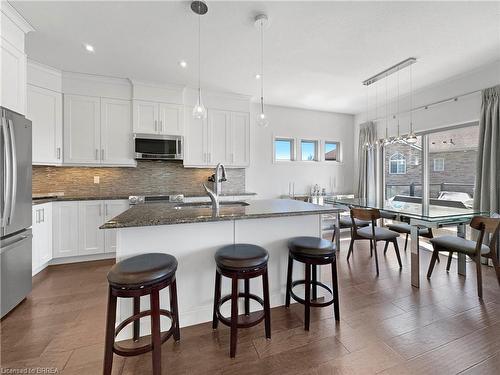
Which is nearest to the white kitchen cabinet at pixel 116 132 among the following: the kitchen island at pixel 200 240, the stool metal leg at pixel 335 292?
the kitchen island at pixel 200 240

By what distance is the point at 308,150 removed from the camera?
5531 millimetres

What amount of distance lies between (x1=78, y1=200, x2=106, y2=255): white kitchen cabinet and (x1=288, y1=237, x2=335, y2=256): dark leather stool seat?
302 centimetres

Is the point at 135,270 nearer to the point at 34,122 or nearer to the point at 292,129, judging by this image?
the point at 34,122

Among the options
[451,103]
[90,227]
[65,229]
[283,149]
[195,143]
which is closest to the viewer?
[65,229]

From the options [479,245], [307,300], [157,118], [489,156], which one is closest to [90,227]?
[157,118]

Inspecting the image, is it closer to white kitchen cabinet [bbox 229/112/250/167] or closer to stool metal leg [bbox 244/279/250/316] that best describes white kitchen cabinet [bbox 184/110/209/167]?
white kitchen cabinet [bbox 229/112/250/167]

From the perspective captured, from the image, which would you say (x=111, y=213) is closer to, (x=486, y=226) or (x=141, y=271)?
(x=141, y=271)

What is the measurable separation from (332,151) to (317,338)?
4776 millimetres

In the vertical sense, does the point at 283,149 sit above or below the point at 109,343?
above

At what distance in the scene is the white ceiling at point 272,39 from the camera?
215 cm

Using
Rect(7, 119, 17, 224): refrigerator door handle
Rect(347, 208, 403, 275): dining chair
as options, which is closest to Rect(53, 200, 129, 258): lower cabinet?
Rect(7, 119, 17, 224): refrigerator door handle

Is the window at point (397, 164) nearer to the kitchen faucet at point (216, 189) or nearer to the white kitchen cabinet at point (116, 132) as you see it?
the kitchen faucet at point (216, 189)

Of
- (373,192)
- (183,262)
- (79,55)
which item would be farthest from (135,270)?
(373,192)

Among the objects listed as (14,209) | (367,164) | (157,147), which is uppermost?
(157,147)
